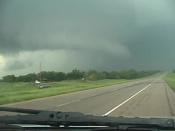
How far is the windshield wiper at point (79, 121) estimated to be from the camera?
5.06 m

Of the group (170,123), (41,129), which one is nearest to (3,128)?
(41,129)

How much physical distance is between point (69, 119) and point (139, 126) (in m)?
0.80

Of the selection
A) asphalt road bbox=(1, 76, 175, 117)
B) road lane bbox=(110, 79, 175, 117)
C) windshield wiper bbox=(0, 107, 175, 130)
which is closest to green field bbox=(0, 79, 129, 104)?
asphalt road bbox=(1, 76, 175, 117)

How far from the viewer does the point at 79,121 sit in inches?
211

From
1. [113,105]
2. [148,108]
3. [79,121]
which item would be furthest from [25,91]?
[79,121]

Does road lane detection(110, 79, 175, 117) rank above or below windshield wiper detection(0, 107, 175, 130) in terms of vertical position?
below

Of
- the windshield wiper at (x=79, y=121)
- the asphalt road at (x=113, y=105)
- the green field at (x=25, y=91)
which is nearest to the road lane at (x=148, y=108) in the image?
the asphalt road at (x=113, y=105)

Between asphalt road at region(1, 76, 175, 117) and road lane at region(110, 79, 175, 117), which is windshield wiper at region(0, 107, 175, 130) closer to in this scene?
asphalt road at region(1, 76, 175, 117)

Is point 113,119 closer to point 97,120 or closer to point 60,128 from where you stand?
point 97,120

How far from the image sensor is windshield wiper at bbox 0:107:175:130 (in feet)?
16.6

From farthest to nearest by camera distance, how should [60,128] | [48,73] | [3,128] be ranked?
1. [48,73]
2. [60,128]
3. [3,128]

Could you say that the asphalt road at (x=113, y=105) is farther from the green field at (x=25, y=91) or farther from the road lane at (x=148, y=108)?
the green field at (x=25, y=91)

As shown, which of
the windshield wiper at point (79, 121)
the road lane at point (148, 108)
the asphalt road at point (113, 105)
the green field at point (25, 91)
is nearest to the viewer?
the windshield wiper at point (79, 121)

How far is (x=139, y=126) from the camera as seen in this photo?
16.5 ft
